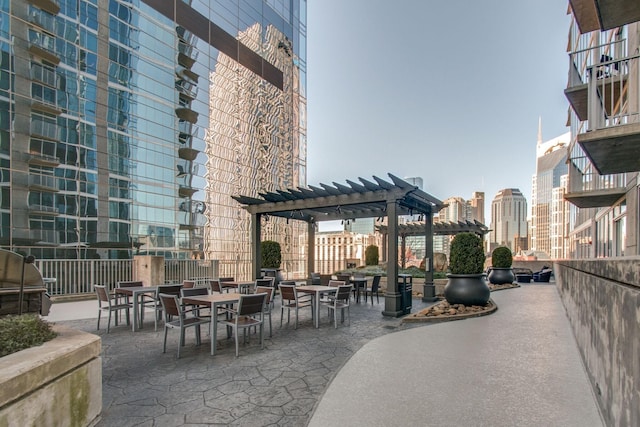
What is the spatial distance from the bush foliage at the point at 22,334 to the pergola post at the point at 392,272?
256 inches

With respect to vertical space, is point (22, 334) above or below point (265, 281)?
above

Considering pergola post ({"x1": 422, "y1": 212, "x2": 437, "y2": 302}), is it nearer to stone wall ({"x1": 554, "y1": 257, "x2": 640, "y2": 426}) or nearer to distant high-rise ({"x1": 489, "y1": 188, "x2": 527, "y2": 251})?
stone wall ({"x1": 554, "y1": 257, "x2": 640, "y2": 426})

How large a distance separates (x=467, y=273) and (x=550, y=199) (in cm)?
6615

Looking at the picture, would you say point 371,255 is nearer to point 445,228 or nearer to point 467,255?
point 445,228

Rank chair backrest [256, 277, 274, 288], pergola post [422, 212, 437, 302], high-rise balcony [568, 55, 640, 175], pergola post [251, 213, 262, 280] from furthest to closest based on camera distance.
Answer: pergola post [251, 213, 262, 280]
pergola post [422, 212, 437, 302]
chair backrest [256, 277, 274, 288]
high-rise balcony [568, 55, 640, 175]

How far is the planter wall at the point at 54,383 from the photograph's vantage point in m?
1.82

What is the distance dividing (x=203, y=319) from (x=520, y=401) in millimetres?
4197

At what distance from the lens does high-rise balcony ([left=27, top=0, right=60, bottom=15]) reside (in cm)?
1351

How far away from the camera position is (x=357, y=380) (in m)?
3.57

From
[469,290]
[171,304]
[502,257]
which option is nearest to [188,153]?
[171,304]

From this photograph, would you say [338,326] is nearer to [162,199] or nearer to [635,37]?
[635,37]

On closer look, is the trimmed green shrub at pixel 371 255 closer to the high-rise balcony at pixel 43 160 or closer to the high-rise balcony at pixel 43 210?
the high-rise balcony at pixel 43 210

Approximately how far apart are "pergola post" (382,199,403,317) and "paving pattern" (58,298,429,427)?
4.81 feet

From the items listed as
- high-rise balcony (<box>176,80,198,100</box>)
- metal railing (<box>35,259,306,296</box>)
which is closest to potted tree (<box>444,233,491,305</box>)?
metal railing (<box>35,259,306,296</box>)
